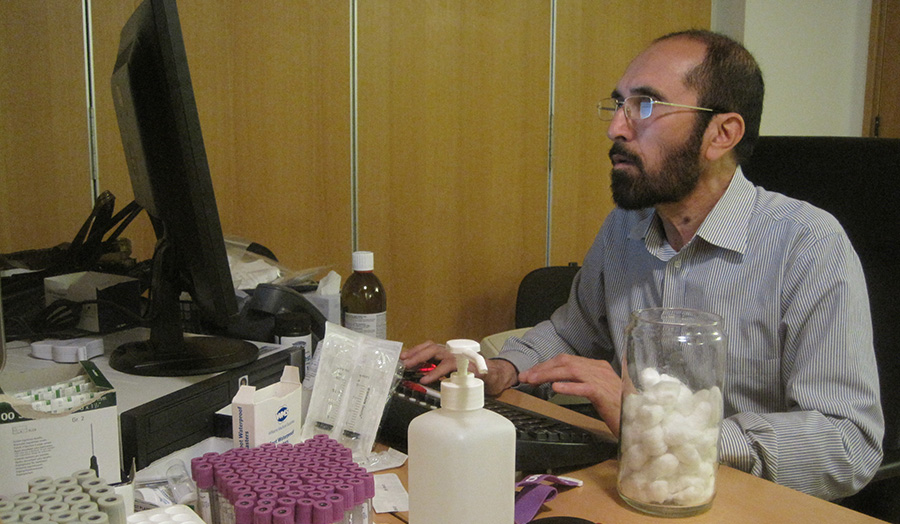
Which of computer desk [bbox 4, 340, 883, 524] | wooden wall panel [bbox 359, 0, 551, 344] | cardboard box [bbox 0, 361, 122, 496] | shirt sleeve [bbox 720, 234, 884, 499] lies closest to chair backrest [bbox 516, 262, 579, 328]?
wooden wall panel [bbox 359, 0, 551, 344]

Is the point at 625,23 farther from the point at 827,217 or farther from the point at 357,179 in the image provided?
the point at 827,217

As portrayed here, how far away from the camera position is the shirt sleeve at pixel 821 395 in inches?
39.6

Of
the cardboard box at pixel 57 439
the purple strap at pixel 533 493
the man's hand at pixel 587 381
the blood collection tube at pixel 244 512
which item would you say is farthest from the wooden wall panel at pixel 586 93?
the blood collection tube at pixel 244 512

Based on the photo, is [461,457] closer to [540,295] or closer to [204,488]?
[204,488]

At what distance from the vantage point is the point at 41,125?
1.89 metres

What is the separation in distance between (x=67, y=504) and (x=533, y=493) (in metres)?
0.48

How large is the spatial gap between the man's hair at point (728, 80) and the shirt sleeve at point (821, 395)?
Result: 14.0 inches

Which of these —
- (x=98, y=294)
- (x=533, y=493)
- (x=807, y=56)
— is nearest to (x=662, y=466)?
(x=533, y=493)

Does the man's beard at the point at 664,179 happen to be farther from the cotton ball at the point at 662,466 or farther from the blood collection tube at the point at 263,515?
the blood collection tube at the point at 263,515

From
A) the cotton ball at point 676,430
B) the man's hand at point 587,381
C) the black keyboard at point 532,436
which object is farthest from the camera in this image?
the man's hand at point 587,381

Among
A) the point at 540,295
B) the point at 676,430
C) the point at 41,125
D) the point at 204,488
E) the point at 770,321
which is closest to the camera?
the point at 204,488

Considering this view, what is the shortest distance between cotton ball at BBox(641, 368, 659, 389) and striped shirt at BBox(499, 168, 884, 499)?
279mm

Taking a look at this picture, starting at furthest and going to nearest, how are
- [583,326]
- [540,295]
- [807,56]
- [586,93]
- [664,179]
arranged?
[807,56] < [586,93] < [540,295] < [583,326] < [664,179]

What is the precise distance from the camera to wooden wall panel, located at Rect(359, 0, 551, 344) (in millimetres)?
2469
